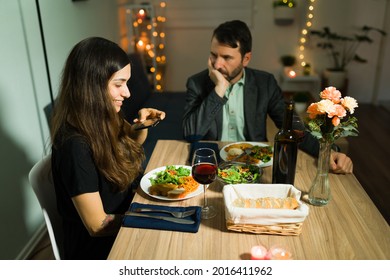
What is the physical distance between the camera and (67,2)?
2865 millimetres

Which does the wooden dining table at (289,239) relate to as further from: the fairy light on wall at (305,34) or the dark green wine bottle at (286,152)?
the fairy light on wall at (305,34)

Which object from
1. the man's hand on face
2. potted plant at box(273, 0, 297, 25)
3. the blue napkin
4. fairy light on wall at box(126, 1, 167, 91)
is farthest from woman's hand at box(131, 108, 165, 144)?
potted plant at box(273, 0, 297, 25)

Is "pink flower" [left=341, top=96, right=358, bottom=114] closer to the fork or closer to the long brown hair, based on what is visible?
the fork

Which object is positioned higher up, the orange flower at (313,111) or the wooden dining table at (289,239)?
the orange flower at (313,111)

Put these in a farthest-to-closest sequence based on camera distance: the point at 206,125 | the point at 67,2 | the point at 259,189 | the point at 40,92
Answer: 1. the point at 67,2
2. the point at 40,92
3. the point at 206,125
4. the point at 259,189

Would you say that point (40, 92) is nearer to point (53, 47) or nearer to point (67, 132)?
point (53, 47)

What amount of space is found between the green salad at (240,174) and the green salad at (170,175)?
14 centimetres

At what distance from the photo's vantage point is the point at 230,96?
2020 mm

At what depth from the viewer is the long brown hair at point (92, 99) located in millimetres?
1261

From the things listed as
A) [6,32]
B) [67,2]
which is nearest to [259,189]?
[6,32]

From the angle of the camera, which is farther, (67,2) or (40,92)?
(67,2)

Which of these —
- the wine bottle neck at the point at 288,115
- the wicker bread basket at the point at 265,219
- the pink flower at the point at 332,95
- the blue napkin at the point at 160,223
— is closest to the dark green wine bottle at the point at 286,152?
the wine bottle neck at the point at 288,115
